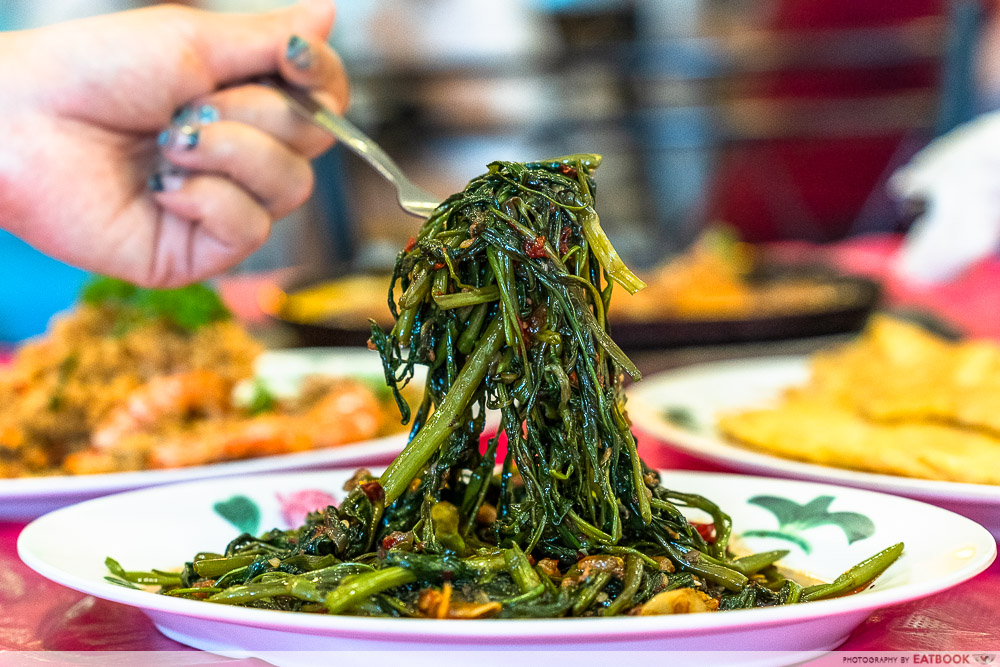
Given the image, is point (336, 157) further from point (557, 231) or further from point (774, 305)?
point (557, 231)

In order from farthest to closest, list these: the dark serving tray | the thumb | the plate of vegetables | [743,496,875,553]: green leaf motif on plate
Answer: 1. the dark serving tray
2. the thumb
3. [743,496,875,553]: green leaf motif on plate
4. the plate of vegetables

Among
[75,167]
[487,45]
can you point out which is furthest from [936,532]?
[487,45]

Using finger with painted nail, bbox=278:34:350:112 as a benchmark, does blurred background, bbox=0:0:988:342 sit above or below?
above

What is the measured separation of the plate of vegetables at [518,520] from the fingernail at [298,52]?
0.90 meters

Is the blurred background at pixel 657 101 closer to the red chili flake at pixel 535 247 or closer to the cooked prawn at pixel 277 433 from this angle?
the cooked prawn at pixel 277 433

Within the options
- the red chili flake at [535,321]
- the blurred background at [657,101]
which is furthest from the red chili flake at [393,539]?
the blurred background at [657,101]

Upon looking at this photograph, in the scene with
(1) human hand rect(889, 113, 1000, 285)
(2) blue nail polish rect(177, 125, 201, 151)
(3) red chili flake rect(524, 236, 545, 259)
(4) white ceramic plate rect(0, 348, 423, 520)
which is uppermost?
(1) human hand rect(889, 113, 1000, 285)

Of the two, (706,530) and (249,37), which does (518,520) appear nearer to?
(706,530)

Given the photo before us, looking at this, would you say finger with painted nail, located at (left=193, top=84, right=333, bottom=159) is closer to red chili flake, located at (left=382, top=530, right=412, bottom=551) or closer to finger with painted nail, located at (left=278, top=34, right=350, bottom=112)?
finger with painted nail, located at (left=278, top=34, right=350, bottom=112)

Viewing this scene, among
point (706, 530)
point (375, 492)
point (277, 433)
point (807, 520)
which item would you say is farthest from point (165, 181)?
point (807, 520)

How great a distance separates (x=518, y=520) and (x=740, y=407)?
1474mm

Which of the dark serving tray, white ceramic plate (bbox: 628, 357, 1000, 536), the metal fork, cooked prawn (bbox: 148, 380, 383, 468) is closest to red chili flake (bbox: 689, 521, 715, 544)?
white ceramic plate (bbox: 628, 357, 1000, 536)

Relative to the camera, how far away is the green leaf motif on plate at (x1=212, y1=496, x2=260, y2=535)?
1845 millimetres

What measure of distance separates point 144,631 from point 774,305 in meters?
3.96
